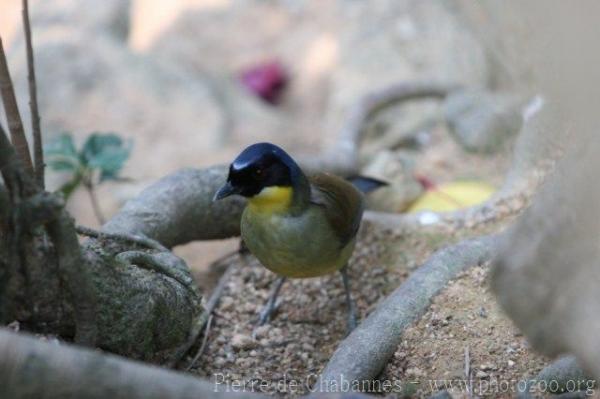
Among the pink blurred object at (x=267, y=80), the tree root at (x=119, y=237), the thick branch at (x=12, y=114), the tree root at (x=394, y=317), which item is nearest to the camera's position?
the thick branch at (x=12, y=114)

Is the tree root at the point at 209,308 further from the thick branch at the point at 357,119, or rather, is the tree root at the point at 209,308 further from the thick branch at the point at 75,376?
the thick branch at the point at 75,376

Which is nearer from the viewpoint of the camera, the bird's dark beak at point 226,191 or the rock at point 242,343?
the bird's dark beak at point 226,191

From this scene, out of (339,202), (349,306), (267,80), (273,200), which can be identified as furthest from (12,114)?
(267,80)

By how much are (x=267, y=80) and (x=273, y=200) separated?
5.57 meters

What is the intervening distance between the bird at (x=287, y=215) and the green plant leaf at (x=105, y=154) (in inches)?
42.8

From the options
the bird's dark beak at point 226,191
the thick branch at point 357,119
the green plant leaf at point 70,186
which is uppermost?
the bird's dark beak at point 226,191

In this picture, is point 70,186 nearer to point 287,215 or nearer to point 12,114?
point 287,215

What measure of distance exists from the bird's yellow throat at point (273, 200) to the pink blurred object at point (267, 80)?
547cm

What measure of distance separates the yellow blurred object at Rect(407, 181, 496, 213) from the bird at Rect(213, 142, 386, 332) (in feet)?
4.51

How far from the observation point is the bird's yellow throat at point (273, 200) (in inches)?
136

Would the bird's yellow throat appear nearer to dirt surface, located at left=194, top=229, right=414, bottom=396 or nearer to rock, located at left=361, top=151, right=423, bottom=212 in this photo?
dirt surface, located at left=194, top=229, right=414, bottom=396

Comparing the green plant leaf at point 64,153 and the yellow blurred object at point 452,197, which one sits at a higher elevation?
the green plant leaf at point 64,153

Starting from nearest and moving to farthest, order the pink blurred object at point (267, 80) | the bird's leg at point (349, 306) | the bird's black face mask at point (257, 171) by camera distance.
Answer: the bird's black face mask at point (257, 171) < the bird's leg at point (349, 306) < the pink blurred object at point (267, 80)

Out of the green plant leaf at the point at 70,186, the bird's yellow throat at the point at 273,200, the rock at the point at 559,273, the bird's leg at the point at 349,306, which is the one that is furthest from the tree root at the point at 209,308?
the rock at the point at 559,273
